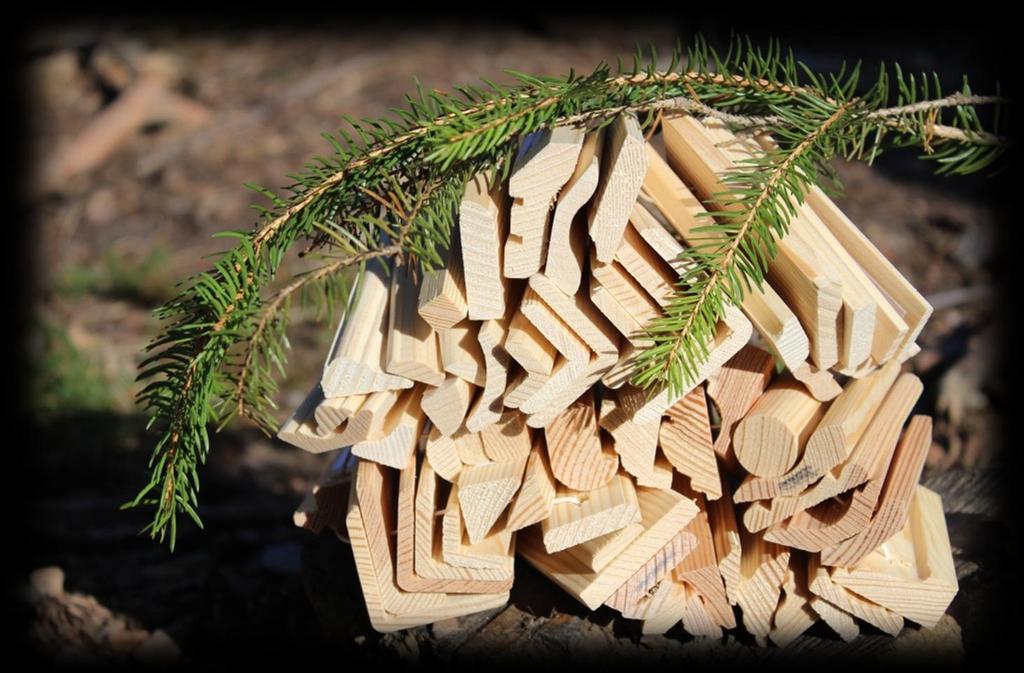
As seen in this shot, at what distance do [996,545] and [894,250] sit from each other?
2981 mm

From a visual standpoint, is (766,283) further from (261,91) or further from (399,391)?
(261,91)

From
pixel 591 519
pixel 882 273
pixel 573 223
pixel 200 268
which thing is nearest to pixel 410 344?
pixel 573 223

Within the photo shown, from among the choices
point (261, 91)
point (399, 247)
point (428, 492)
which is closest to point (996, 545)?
point (428, 492)

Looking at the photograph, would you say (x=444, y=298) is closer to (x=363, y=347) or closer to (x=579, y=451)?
(x=363, y=347)

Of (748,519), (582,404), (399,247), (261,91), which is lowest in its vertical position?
(748,519)

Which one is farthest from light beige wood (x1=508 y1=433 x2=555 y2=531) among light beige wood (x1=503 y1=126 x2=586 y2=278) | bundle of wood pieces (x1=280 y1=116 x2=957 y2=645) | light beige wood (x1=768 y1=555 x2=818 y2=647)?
light beige wood (x1=768 y1=555 x2=818 y2=647)

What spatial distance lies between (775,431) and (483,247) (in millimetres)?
775

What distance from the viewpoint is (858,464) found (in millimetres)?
2229

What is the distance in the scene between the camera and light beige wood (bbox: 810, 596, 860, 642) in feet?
7.77

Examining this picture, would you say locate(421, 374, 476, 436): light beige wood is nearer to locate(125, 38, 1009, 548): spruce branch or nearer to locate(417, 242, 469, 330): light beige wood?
locate(417, 242, 469, 330): light beige wood

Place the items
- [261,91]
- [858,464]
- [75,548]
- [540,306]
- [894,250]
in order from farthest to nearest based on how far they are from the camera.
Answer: [261,91] < [894,250] < [75,548] < [858,464] < [540,306]

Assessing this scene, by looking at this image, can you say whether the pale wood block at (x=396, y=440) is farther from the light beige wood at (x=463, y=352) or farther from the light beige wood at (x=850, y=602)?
the light beige wood at (x=850, y=602)

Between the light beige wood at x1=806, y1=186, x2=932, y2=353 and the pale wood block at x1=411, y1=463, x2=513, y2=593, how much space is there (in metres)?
1.08

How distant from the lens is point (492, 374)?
2105 millimetres
